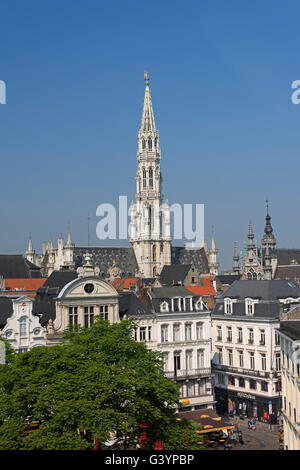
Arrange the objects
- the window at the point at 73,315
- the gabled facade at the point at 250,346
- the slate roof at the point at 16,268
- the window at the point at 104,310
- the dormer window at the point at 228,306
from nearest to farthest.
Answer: the window at the point at 73,315, the window at the point at 104,310, the gabled facade at the point at 250,346, the dormer window at the point at 228,306, the slate roof at the point at 16,268

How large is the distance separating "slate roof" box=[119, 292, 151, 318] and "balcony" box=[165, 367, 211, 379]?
7.58 metres

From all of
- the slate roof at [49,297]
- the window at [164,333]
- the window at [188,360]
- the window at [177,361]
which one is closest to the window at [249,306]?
the window at [188,360]

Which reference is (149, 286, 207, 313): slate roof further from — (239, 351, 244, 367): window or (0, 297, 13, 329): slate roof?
(0, 297, 13, 329): slate roof

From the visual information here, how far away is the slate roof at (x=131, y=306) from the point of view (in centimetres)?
8419

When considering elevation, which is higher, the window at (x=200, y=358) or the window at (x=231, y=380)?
the window at (x=200, y=358)

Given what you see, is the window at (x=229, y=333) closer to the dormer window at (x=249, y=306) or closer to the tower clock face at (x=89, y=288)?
the dormer window at (x=249, y=306)

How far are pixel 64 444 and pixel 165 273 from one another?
417ft

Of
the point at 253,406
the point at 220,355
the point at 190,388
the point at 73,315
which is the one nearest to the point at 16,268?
the point at 220,355

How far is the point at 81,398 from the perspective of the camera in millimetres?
51781

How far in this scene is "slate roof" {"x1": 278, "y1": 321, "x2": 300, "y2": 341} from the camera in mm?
53900

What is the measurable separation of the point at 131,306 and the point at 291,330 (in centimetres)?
3100

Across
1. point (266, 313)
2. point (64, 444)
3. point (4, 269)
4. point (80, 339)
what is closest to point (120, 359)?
point (80, 339)

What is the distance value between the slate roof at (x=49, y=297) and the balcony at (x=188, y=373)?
50.6 ft

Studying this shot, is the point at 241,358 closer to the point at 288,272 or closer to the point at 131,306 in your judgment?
the point at 131,306
